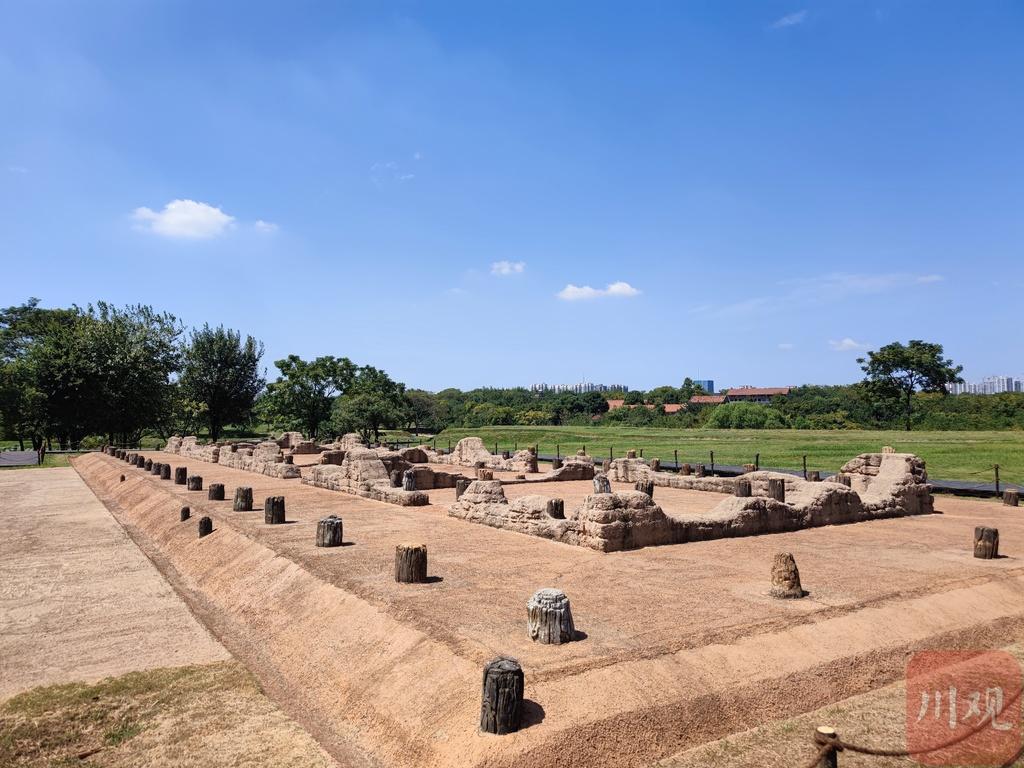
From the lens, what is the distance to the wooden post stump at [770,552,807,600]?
8.68m

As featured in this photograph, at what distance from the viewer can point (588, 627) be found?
7559mm

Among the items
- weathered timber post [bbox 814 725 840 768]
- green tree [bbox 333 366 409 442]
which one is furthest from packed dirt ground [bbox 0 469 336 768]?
green tree [bbox 333 366 409 442]

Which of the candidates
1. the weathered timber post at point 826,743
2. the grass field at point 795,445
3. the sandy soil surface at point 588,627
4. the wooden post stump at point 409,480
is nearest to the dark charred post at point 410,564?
the sandy soil surface at point 588,627

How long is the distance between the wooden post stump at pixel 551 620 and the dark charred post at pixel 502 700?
59.7 inches

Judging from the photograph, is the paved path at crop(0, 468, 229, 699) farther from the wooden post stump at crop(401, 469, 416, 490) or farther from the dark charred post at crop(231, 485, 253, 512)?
the wooden post stump at crop(401, 469, 416, 490)

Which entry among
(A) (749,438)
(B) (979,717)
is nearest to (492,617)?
(B) (979,717)

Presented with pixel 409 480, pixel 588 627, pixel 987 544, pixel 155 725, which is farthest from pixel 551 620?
pixel 409 480

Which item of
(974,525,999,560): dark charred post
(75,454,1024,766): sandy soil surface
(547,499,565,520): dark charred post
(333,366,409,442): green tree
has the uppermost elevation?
(333,366,409,442): green tree

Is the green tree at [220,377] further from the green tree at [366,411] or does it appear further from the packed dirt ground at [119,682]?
the packed dirt ground at [119,682]

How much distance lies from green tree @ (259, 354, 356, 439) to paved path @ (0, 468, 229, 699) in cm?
3332

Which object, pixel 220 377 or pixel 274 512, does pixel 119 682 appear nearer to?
pixel 274 512

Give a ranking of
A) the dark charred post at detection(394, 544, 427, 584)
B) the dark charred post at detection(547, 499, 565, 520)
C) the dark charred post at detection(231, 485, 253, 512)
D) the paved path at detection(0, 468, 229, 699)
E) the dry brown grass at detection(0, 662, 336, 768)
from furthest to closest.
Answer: the dark charred post at detection(231, 485, 253, 512), the dark charred post at detection(547, 499, 565, 520), the dark charred post at detection(394, 544, 427, 584), the paved path at detection(0, 468, 229, 699), the dry brown grass at detection(0, 662, 336, 768)

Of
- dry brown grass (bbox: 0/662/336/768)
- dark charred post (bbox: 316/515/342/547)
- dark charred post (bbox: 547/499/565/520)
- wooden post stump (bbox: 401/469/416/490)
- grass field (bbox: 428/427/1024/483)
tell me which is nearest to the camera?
dry brown grass (bbox: 0/662/336/768)

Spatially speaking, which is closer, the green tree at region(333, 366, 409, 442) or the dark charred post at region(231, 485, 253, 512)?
the dark charred post at region(231, 485, 253, 512)
